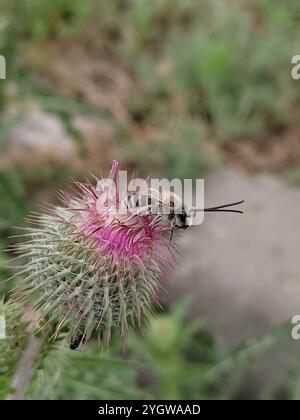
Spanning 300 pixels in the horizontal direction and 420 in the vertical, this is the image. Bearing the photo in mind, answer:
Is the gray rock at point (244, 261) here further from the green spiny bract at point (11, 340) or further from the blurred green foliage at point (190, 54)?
the green spiny bract at point (11, 340)

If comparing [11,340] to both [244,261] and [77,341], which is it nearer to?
[77,341]

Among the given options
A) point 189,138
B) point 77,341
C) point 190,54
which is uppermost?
point 190,54

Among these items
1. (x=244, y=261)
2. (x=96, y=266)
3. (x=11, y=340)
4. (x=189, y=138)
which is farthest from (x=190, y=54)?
(x=96, y=266)

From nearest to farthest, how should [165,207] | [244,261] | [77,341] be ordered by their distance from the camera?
1. [165,207]
2. [77,341]
3. [244,261]

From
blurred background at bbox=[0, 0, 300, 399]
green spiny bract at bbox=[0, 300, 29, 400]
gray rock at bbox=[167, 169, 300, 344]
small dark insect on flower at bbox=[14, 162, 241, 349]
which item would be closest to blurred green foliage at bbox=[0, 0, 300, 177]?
blurred background at bbox=[0, 0, 300, 399]

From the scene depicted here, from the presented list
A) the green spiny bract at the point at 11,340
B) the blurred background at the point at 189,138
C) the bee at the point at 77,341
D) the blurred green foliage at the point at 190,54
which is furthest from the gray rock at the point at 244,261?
the bee at the point at 77,341
